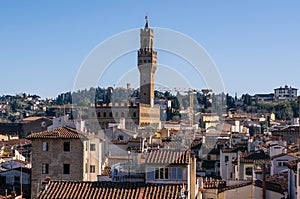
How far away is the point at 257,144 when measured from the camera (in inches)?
1984

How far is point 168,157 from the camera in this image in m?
23.6

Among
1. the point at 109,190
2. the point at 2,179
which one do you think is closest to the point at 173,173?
the point at 109,190

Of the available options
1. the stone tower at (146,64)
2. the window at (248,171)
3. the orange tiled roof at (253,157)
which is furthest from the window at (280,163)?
the stone tower at (146,64)

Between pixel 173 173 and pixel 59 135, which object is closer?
pixel 173 173

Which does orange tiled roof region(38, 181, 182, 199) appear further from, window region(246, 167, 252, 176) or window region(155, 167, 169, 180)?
window region(246, 167, 252, 176)

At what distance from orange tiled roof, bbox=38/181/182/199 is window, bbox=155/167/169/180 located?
0.62 meters

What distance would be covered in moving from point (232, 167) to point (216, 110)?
8877 cm

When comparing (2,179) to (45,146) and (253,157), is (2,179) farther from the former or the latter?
(253,157)

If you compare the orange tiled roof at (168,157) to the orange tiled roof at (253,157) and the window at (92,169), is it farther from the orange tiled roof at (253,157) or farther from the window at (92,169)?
the orange tiled roof at (253,157)

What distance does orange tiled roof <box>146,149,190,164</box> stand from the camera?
2302cm

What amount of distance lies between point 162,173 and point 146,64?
65.4 metres

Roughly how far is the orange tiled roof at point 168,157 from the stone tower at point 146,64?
205ft

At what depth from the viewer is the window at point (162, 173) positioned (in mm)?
23087

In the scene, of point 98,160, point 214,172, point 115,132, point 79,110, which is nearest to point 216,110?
point 79,110
